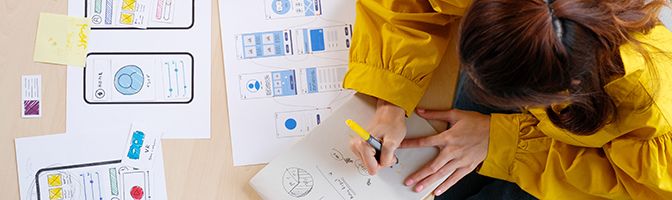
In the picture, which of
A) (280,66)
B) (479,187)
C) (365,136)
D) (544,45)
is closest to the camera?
(544,45)

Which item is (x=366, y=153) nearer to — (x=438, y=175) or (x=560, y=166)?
(x=438, y=175)

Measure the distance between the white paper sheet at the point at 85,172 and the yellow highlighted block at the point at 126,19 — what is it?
148 millimetres

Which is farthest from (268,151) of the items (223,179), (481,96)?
(481,96)

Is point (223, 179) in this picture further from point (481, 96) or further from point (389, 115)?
point (481, 96)

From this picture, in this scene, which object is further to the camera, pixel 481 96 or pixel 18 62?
pixel 18 62

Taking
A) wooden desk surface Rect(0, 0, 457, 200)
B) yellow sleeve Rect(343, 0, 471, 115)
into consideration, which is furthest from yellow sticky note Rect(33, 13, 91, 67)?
yellow sleeve Rect(343, 0, 471, 115)

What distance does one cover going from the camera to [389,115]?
820mm

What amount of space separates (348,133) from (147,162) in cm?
26

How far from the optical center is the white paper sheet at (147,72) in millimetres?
860

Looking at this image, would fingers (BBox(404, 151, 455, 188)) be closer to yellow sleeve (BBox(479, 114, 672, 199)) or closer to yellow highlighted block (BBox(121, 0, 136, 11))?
yellow sleeve (BBox(479, 114, 672, 199))

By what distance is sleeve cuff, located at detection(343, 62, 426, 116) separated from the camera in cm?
81

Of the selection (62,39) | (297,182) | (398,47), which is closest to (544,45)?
(398,47)

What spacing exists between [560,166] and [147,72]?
0.55 meters

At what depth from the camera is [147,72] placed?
2.86ft
